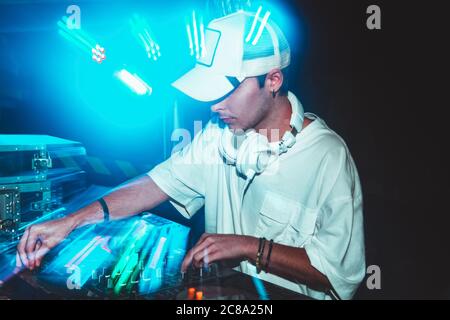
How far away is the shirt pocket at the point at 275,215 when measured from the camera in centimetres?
177

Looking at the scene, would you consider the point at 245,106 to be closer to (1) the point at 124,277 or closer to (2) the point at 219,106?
(2) the point at 219,106

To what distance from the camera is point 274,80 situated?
178cm

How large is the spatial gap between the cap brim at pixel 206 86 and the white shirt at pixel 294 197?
353mm

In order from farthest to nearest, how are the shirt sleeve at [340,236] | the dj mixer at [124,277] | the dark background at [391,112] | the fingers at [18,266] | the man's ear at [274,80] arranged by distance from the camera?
1. the dark background at [391,112]
2. the man's ear at [274,80]
3. the shirt sleeve at [340,236]
4. the fingers at [18,266]
5. the dj mixer at [124,277]

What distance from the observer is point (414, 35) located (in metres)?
2.02

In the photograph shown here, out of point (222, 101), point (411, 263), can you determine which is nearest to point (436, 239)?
point (411, 263)

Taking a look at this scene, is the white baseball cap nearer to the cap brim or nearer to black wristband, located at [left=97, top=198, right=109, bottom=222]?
the cap brim

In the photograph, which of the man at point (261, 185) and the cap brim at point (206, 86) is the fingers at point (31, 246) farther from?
the cap brim at point (206, 86)

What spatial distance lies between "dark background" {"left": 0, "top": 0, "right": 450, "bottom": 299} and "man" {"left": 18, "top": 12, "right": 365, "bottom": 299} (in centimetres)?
54

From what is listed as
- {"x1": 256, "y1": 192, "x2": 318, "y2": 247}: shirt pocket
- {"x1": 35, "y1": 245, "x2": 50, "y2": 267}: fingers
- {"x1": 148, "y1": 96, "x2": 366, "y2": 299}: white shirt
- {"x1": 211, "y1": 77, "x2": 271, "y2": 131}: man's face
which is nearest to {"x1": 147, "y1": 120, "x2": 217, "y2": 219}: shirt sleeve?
{"x1": 148, "y1": 96, "x2": 366, "y2": 299}: white shirt

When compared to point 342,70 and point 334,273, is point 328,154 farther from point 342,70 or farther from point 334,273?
point 342,70

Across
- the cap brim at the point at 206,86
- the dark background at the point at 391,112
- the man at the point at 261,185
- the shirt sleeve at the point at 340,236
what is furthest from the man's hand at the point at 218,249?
the dark background at the point at 391,112

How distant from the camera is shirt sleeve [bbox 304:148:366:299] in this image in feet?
5.01
